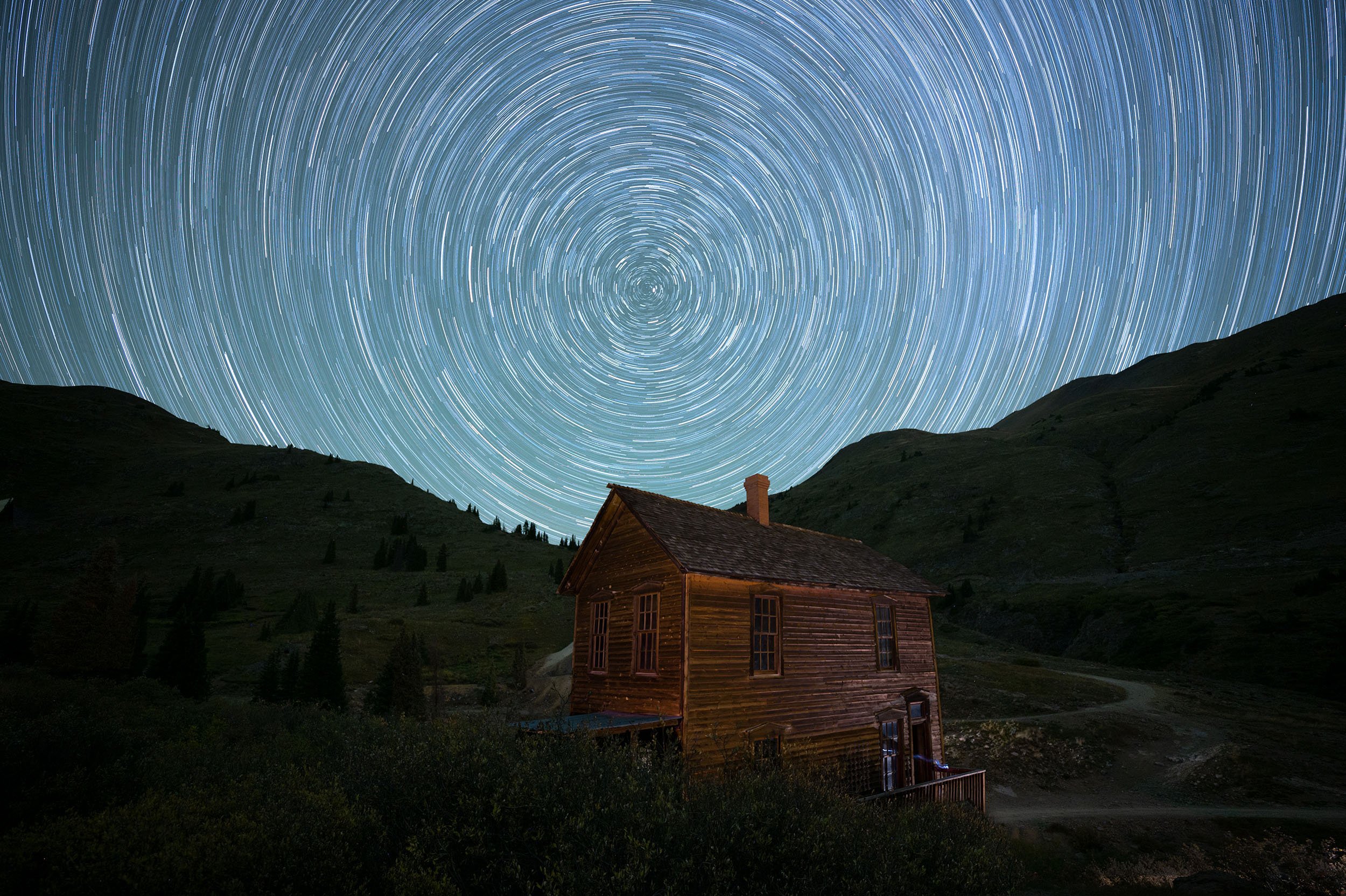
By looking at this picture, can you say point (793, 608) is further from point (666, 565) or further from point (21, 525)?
point (21, 525)

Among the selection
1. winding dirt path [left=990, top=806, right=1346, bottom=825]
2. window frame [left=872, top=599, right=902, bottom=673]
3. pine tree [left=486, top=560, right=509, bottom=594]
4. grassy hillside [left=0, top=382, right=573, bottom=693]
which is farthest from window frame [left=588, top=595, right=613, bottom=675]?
pine tree [left=486, top=560, right=509, bottom=594]

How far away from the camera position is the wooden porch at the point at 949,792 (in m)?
16.5

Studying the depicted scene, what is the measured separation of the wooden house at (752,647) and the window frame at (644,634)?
0.05 metres

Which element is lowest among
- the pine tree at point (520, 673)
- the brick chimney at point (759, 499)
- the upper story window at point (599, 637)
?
the pine tree at point (520, 673)

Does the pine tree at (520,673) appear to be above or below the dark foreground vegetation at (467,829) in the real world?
below

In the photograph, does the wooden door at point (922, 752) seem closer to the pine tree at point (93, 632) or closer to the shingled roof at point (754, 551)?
the shingled roof at point (754, 551)

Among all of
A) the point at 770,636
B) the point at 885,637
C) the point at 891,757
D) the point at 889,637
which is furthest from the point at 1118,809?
the point at 770,636

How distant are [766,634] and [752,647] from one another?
77 cm

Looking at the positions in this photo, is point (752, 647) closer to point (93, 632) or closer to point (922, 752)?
point (922, 752)

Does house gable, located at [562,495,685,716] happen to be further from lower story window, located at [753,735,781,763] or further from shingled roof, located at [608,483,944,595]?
lower story window, located at [753,735,781,763]

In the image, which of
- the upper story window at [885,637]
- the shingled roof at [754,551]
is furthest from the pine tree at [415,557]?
the upper story window at [885,637]

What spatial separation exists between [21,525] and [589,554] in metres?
119

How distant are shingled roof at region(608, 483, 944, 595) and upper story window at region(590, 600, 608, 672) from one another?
3924 millimetres

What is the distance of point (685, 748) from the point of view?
1608 cm
